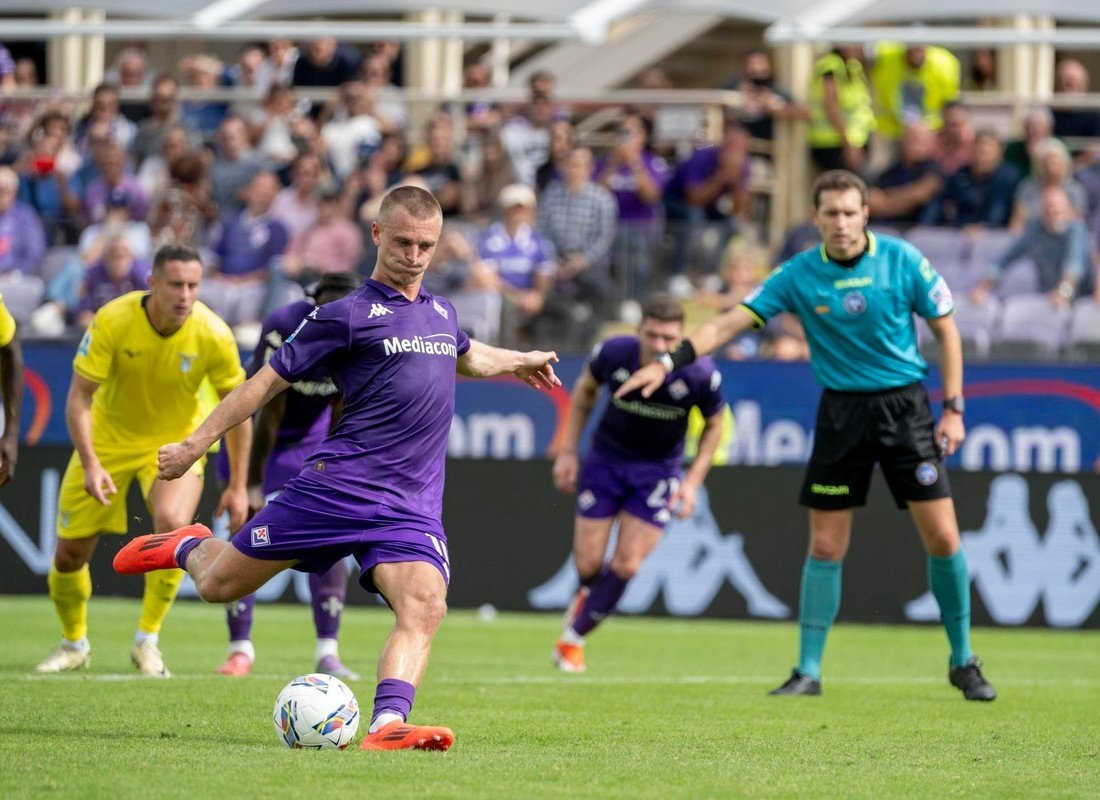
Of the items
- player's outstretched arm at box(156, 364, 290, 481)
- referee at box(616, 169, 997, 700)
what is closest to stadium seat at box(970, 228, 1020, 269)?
referee at box(616, 169, 997, 700)

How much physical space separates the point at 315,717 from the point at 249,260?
39.6ft

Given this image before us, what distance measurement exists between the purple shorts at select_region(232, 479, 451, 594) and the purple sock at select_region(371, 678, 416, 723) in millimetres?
445

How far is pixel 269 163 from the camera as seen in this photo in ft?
64.4

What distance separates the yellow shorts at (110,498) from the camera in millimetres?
9852

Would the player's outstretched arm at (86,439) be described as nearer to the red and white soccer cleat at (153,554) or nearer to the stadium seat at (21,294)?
the red and white soccer cleat at (153,554)

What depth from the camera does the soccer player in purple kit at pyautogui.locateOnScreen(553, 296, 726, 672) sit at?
37.6 ft

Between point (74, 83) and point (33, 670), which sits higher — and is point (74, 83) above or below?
above

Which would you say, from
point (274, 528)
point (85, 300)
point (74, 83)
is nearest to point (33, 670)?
point (274, 528)

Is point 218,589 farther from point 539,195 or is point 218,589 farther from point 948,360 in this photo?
point 539,195

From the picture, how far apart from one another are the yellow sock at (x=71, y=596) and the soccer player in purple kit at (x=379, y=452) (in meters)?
3.08

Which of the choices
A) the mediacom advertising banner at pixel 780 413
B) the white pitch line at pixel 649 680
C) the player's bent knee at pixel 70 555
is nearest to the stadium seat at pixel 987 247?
the mediacom advertising banner at pixel 780 413

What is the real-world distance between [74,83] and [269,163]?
513cm

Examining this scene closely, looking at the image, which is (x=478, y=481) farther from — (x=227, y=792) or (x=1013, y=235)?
(x=227, y=792)

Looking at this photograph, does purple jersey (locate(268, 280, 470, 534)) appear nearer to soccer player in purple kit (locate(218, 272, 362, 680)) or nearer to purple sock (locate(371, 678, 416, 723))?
purple sock (locate(371, 678, 416, 723))
